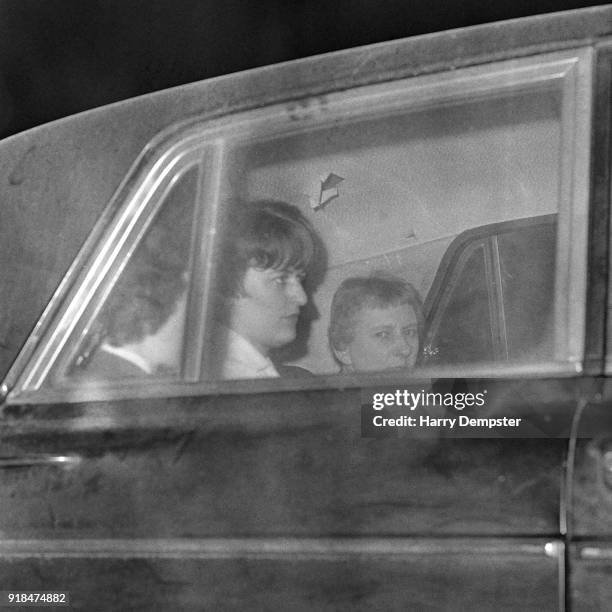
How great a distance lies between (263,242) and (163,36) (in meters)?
1.30

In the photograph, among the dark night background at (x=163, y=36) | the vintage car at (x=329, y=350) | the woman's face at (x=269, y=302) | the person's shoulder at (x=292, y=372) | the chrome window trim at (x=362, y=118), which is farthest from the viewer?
the dark night background at (x=163, y=36)

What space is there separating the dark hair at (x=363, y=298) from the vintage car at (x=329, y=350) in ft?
0.07

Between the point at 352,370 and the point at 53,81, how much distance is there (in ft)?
6.04

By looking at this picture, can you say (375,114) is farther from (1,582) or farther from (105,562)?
(1,582)

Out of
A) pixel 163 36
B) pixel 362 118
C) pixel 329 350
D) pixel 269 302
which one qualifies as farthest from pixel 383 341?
pixel 163 36

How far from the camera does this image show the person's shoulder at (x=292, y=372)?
178 centimetres

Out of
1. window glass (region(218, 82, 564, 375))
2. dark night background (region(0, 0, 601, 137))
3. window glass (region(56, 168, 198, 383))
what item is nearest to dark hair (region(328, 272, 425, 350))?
window glass (region(218, 82, 564, 375))

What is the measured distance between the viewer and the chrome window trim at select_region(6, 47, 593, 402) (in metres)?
1.68

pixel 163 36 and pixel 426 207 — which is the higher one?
pixel 163 36

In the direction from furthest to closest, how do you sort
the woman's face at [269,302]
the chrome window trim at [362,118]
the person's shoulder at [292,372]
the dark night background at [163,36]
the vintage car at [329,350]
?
the dark night background at [163,36] → the woman's face at [269,302] → the person's shoulder at [292,372] → the chrome window trim at [362,118] → the vintage car at [329,350]

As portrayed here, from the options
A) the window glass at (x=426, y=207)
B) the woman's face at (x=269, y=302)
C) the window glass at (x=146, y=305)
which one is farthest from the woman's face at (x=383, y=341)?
the window glass at (x=146, y=305)

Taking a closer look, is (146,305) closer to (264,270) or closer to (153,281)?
(153,281)

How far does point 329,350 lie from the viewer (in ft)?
5.99

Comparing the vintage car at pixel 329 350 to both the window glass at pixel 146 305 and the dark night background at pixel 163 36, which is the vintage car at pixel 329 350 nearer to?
the window glass at pixel 146 305
